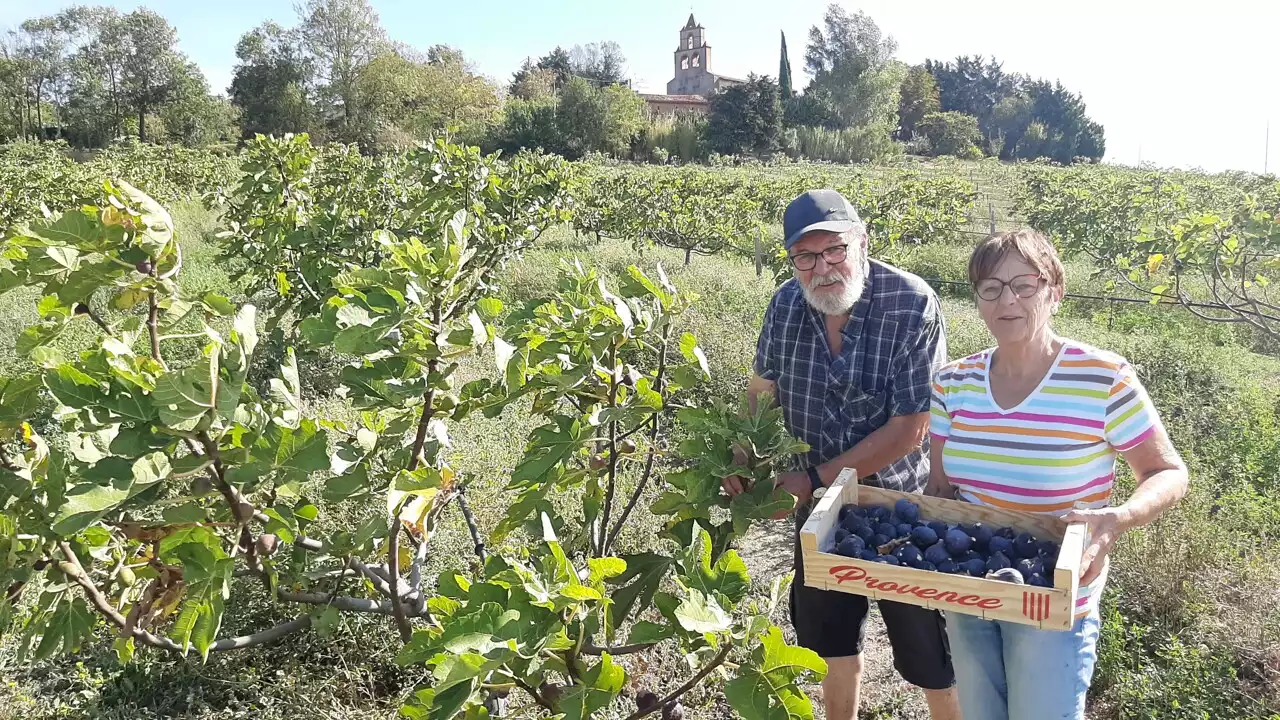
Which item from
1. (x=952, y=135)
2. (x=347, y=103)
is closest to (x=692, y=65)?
(x=952, y=135)

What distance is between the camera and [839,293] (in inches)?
84.1

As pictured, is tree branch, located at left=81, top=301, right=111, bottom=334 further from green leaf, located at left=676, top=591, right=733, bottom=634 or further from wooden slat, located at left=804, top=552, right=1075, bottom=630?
wooden slat, located at left=804, top=552, right=1075, bottom=630

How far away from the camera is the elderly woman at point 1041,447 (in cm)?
172

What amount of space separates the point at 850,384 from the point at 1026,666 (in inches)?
32.5

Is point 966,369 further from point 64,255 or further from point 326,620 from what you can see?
point 64,255

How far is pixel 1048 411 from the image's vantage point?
5.86 ft

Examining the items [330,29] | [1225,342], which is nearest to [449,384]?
[1225,342]

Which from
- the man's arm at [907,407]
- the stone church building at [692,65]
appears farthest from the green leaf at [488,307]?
the stone church building at [692,65]

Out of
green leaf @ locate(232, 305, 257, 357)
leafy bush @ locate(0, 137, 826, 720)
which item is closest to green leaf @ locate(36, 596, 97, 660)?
leafy bush @ locate(0, 137, 826, 720)

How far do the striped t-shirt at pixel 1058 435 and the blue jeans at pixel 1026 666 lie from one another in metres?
0.10

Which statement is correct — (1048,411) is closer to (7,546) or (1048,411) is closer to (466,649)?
(466,649)

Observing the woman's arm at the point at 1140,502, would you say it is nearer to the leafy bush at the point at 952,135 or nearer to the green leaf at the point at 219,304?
the green leaf at the point at 219,304

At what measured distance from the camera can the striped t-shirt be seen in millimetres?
1731

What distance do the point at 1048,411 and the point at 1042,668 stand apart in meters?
0.59
